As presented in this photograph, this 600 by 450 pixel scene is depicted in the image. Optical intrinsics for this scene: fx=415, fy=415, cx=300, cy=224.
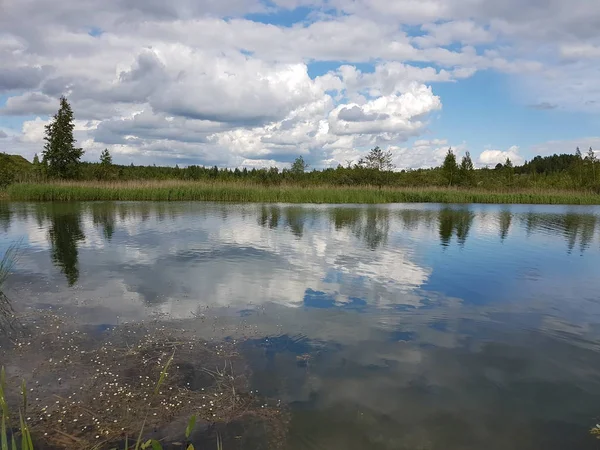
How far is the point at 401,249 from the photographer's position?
44.1 feet

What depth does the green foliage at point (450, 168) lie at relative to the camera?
5038 centimetres

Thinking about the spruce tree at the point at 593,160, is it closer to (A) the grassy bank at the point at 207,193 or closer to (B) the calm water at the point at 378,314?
(A) the grassy bank at the point at 207,193

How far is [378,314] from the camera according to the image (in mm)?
7191

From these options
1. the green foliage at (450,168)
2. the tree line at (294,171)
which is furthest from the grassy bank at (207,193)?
the green foliage at (450,168)

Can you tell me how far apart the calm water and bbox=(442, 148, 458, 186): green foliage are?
35.9 metres

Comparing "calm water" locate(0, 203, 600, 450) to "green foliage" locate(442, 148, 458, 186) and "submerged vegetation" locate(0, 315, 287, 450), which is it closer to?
"submerged vegetation" locate(0, 315, 287, 450)

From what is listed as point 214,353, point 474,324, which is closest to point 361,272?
point 474,324

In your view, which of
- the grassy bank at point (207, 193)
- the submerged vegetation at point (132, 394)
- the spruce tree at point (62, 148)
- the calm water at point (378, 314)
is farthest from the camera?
the spruce tree at point (62, 148)

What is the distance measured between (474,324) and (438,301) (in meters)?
1.15

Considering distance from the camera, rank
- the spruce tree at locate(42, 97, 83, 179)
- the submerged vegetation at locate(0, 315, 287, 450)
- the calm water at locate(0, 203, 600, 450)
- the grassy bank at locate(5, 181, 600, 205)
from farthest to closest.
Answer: the spruce tree at locate(42, 97, 83, 179) < the grassy bank at locate(5, 181, 600, 205) < the calm water at locate(0, 203, 600, 450) < the submerged vegetation at locate(0, 315, 287, 450)

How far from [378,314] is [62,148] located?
46.1 meters

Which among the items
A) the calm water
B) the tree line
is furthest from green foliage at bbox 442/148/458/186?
the calm water

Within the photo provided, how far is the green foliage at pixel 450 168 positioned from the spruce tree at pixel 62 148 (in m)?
42.0

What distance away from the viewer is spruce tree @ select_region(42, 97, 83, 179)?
43594 mm
